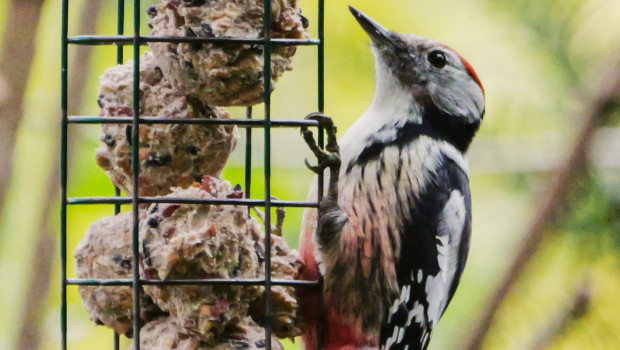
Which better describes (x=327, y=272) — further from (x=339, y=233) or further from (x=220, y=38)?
(x=220, y=38)

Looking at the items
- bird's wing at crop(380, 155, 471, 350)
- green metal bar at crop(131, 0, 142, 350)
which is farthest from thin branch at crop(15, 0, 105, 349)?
bird's wing at crop(380, 155, 471, 350)

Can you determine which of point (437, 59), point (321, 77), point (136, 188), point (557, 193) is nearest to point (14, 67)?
point (136, 188)

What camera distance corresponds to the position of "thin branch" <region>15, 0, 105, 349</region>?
3.28 metres

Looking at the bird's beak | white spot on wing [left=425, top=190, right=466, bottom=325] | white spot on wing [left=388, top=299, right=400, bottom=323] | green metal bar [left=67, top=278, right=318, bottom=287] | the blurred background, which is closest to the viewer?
green metal bar [left=67, top=278, right=318, bottom=287]

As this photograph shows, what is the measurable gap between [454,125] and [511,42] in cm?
39

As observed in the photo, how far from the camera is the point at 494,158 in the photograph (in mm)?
3840

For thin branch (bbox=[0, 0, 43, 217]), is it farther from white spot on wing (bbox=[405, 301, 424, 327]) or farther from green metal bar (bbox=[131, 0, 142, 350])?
white spot on wing (bbox=[405, 301, 424, 327])

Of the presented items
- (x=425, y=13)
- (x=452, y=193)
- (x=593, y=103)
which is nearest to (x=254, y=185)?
(x=452, y=193)

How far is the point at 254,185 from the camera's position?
4316 millimetres

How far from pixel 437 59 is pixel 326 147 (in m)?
1.05

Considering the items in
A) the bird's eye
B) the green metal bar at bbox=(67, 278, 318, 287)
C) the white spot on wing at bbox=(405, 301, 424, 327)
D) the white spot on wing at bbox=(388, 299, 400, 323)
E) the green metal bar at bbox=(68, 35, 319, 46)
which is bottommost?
the white spot on wing at bbox=(405, 301, 424, 327)

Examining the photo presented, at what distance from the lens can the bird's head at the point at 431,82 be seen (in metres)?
3.69

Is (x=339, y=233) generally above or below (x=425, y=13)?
below

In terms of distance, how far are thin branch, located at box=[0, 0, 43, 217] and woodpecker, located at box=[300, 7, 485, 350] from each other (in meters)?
1.00
